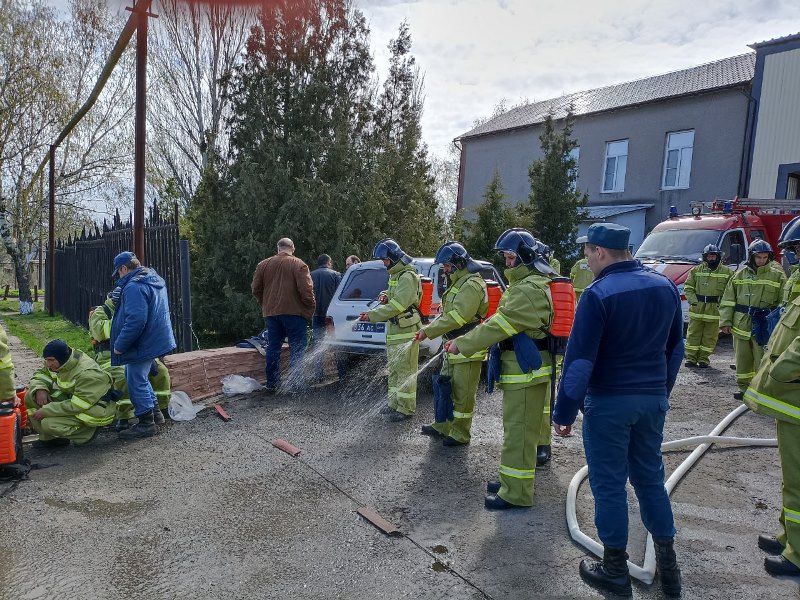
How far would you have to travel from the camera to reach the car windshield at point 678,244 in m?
12.0

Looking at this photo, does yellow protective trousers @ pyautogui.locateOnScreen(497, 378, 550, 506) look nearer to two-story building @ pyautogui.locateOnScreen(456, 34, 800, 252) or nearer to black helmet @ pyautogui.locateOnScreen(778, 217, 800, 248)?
black helmet @ pyautogui.locateOnScreen(778, 217, 800, 248)

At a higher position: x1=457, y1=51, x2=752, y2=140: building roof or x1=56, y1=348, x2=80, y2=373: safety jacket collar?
x1=457, y1=51, x2=752, y2=140: building roof

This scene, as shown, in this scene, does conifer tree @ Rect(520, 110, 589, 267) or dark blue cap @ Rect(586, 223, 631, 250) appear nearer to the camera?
dark blue cap @ Rect(586, 223, 631, 250)

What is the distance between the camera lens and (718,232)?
39.6 ft

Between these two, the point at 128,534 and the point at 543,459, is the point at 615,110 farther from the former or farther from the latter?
the point at 128,534

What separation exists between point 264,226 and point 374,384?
4.58 metres

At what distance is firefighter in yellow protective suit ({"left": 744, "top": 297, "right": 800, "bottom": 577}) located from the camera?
333 cm

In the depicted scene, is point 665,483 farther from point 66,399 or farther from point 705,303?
point 705,303

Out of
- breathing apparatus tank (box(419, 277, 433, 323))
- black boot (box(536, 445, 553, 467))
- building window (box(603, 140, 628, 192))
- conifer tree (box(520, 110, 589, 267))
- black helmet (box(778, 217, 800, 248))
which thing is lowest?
black boot (box(536, 445, 553, 467))

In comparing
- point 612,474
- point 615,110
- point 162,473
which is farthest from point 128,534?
point 615,110

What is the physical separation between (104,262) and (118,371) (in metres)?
8.73

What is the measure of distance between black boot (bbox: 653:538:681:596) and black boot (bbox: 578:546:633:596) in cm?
17

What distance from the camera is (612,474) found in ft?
10.8

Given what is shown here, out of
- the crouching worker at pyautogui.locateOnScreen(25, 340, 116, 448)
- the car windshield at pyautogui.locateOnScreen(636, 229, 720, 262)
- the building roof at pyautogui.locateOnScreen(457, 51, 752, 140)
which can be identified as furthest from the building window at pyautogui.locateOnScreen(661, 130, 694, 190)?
the crouching worker at pyautogui.locateOnScreen(25, 340, 116, 448)
